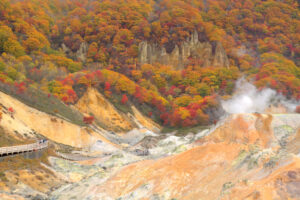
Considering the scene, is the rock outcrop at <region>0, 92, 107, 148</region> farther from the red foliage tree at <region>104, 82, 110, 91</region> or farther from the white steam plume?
the white steam plume

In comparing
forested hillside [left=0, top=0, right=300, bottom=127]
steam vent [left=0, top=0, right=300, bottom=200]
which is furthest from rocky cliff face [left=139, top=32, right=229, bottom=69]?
forested hillside [left=0, top=0, right=300, bottom=127]

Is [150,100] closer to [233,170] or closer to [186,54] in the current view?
[186,54]

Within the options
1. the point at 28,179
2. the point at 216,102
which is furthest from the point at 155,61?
the point at 28,179

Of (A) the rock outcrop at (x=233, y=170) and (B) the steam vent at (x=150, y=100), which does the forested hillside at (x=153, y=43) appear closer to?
(B) the steam vent at (x=150, y=100)

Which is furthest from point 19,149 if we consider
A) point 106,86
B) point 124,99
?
point 106,86

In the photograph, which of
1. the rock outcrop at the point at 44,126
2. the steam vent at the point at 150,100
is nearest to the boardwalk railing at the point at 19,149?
the steam vent at the point at 150,100

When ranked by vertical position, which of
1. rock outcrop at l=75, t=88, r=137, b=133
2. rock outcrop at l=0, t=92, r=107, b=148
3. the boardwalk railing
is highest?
the boardwalk railing
